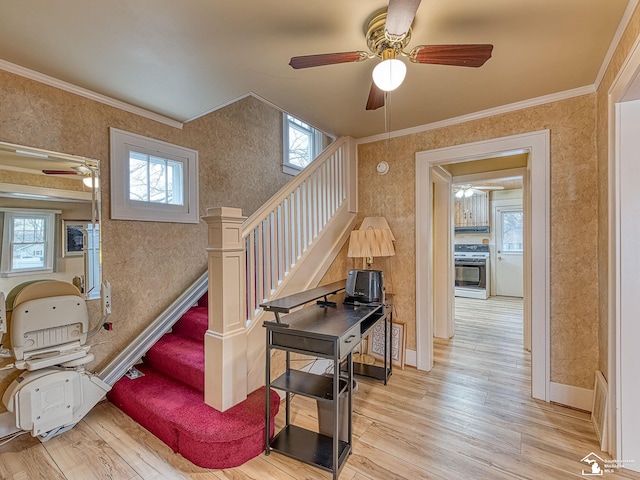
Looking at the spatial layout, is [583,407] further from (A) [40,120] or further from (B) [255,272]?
(A) [40,120]

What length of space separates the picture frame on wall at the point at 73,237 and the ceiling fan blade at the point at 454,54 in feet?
8.39

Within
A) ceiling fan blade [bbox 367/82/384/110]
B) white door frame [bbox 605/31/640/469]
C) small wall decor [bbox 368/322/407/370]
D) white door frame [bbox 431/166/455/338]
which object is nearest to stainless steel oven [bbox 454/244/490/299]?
white door frame [bbox 431/166/455/338]

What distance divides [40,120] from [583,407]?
179 inches

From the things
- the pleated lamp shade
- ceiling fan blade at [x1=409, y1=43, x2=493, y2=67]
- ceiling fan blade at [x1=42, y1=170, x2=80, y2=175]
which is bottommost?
the pleated lamp shade

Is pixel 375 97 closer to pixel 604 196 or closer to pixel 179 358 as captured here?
pixel 604 196

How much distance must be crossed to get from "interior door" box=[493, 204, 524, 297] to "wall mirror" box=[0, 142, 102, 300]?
7.48 metres

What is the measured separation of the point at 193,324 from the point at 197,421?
1033mm

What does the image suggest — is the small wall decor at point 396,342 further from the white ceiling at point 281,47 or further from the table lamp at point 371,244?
the white ceiling at point 281,47

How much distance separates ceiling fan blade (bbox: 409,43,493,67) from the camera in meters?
1.42

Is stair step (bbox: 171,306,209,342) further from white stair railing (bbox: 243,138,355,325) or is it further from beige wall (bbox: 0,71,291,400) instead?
white stair railing (bbox: 243,138,355,325)

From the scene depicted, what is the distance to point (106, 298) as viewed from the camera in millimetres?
2281

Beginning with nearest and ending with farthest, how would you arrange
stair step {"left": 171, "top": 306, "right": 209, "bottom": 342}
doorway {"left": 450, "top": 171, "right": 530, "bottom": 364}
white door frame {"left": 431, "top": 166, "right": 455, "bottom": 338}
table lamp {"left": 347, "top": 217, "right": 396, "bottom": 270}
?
1. stair step {"left": 171, "top": 306, "right": 209, "bottom": 342}
2. table lamp {"left": 347, "top": 217, "right": 396, "bottom": 270}
3. white door frame {"left": 431, "top": 166, "right": 455, "bottom": 338}
4. doorway {"left": 450, "top": 171, "right": 530, "bottom": 364}

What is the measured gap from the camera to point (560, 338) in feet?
7.85

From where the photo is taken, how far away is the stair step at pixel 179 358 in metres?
2.25
